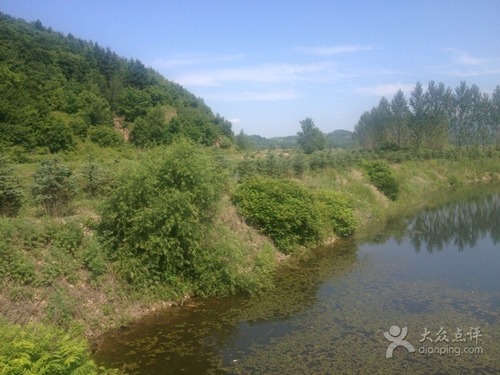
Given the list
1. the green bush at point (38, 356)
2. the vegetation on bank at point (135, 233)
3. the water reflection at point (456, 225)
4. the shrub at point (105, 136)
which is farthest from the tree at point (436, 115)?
the green bush at point (38, 356)

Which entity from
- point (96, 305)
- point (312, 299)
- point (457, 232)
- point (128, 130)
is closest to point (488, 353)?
point (312, 299)

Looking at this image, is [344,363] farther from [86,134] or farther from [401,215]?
[86,134]

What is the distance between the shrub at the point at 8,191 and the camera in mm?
15359

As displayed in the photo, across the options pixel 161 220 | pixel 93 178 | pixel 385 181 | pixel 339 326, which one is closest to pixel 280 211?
pixel 161 220

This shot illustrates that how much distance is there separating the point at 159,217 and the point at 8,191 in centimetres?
559

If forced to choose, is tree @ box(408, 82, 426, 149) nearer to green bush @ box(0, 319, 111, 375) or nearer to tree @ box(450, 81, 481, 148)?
tree @ box(450, 81, 481, 148)

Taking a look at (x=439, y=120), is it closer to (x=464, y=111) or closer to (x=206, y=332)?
(x=464, y=111)

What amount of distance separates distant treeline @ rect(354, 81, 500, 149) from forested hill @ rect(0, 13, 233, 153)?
92.7ft

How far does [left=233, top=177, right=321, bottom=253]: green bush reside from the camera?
21.7 m

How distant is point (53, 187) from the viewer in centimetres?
1662

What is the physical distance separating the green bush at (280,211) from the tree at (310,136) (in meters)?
48.7

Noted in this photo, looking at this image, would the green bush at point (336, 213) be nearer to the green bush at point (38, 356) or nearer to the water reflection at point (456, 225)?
the water reflection at point (456, 225)

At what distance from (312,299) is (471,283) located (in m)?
6.80

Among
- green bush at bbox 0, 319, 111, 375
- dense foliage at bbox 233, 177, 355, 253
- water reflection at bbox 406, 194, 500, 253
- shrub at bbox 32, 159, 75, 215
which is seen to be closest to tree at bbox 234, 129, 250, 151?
water reflection at bbox 406, 194, 500, 253
